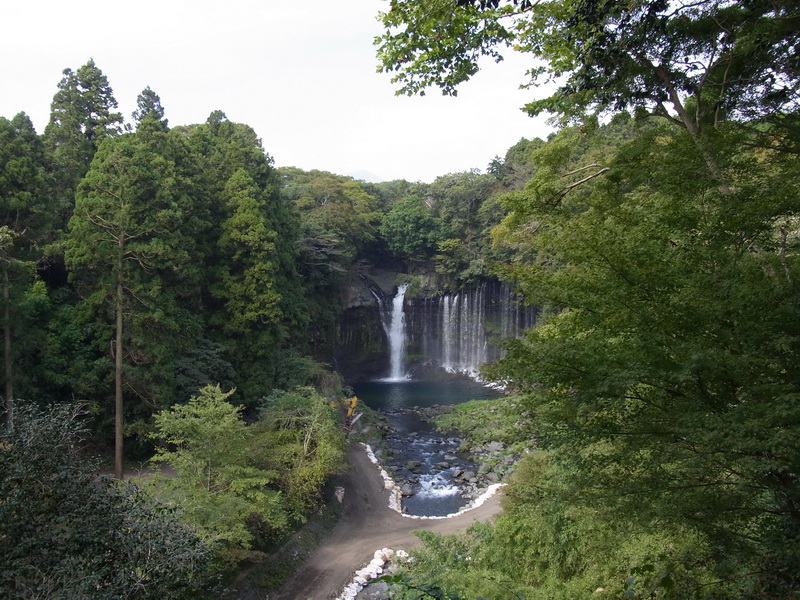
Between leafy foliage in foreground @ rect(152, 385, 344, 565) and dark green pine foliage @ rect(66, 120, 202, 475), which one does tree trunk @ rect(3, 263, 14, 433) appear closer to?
dark green pine foliage @ rect(66, 120, 202, 475)

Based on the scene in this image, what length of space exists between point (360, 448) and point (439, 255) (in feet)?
58.5

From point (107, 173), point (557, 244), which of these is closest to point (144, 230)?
point (107, 173)

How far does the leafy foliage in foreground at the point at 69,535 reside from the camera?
16.7ft

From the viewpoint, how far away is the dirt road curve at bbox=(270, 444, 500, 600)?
12.4 meters

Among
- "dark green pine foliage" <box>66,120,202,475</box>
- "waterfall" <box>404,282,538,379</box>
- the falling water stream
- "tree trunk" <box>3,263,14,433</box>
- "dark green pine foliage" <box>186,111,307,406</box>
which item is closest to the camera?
"tree trunk" <box>3,263,14,433</box>

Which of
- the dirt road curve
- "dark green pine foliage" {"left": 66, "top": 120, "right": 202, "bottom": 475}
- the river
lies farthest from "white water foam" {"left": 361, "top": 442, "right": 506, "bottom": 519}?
"dark green pine foliage" {"left": 66, "top": 120, "right": 202, "bottom": 475}

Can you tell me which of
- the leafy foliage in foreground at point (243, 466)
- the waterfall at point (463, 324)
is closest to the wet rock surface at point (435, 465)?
the leafy foliage in foreground at point (243, 466)

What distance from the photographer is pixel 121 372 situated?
1510 cm

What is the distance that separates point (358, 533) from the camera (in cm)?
1514

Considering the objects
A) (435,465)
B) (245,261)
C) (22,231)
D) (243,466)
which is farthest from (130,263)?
(435,465)

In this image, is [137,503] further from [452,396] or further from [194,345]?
[452,396]

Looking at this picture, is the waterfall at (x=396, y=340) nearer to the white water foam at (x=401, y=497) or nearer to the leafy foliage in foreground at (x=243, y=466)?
the white water foam at (x=401, y=497)

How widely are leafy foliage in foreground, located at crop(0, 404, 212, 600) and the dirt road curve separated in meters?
5.81

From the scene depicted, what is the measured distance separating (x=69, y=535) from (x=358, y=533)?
1086cm
